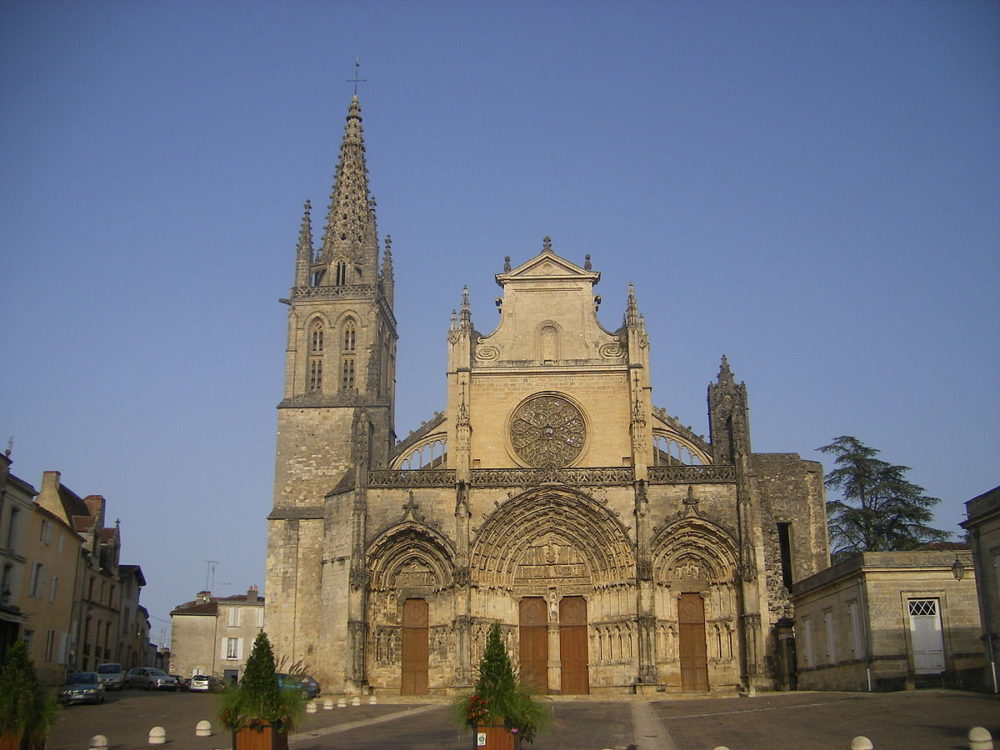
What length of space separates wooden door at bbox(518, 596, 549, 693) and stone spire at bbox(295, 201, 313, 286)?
16.2 m

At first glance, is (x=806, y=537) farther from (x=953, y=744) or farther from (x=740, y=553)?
(x=953, y=744)

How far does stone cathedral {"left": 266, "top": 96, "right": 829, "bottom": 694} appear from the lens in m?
30.7

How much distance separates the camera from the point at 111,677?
3359 centimetres

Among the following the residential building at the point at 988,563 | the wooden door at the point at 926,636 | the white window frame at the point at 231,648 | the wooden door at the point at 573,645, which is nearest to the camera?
the residential building at the point at 988,563

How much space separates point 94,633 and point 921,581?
3018 cm

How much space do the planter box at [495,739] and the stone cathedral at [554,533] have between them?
55.9 ft

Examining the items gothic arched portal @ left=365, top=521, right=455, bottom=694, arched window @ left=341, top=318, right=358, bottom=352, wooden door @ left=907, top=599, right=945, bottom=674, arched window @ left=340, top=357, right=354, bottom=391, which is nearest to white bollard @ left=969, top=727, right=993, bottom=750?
wooden door @ left=907, top=599, right=945, bottom=674

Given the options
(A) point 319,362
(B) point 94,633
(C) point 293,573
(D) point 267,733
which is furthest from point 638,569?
(B) point 94,633

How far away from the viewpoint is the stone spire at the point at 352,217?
1670 inches

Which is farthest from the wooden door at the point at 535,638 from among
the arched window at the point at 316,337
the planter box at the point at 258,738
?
the planter box at the point at 258,738

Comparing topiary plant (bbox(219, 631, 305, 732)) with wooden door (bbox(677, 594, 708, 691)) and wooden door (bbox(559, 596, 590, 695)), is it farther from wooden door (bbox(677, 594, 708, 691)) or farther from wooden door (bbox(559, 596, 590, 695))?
wooden door (bbox(677, 594, 708, 691))

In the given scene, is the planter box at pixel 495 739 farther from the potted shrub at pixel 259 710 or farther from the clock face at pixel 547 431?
the clock face at pixel 547 431

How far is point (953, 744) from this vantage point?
14227 millimetres

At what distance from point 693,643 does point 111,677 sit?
18.1 meters
